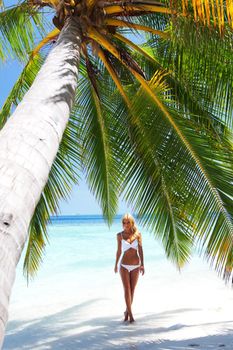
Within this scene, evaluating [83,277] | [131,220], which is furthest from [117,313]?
[83,277]

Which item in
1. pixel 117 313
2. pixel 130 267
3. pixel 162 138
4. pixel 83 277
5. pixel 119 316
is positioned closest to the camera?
pixel 162 138

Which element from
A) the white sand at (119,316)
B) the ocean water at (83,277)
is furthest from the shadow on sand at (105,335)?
the ocean water at (83,277)

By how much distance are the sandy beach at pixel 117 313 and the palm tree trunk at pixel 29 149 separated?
321cm

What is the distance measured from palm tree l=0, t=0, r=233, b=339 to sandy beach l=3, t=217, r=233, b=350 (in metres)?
0.94

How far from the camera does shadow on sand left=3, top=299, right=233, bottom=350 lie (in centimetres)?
533

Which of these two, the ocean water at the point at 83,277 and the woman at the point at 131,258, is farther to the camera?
the ocean water at the point at 83,277

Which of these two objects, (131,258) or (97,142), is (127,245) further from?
(97,142)

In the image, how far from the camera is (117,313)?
7.75m

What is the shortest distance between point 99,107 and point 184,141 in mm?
2016

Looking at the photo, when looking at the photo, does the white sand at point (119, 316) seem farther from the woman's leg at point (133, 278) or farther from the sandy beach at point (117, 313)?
the woman's leg at point (133, 278)

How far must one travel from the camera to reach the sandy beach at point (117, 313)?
562 centimetres

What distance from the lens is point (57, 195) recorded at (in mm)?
6355

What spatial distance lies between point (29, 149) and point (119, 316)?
557 centimetres

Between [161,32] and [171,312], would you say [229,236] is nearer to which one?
[161,32]
